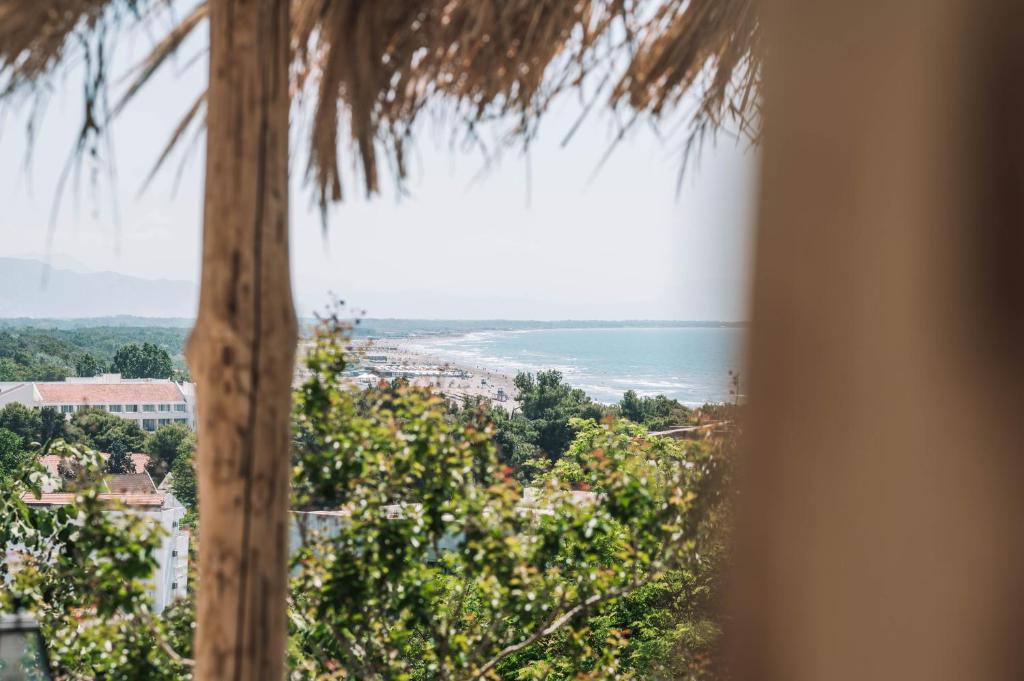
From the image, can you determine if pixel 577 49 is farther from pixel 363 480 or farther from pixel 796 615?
pixel 363 480

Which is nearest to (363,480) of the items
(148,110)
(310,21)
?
(310,21)

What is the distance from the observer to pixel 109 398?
7.91 feet

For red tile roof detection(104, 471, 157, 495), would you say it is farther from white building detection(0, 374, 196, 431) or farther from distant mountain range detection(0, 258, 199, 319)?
distant mountain range detection(0, 258, 199, 319)

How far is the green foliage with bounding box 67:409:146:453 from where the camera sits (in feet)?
7.54

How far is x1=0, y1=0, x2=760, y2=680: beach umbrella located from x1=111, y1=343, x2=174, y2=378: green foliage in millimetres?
1415

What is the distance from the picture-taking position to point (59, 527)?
2.08 meters

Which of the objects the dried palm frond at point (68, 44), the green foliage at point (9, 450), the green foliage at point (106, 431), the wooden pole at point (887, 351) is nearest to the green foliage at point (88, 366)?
the green foliage at point (106, 431)

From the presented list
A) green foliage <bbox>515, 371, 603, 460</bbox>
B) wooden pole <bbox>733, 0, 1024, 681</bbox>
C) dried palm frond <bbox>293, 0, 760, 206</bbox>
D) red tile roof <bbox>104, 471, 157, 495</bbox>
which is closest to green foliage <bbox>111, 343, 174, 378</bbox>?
red tile roof <bbox>104, 471, 157, 495</bbox>

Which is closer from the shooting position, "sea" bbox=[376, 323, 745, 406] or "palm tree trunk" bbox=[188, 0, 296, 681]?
"palm tree trunk" bbox=[188, 0, 296, 681]

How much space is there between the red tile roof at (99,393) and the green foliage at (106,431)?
45 mm

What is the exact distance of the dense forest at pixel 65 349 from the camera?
2.39 meters

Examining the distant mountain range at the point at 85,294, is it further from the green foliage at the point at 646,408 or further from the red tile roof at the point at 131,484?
the green foliage at the point at 646,408

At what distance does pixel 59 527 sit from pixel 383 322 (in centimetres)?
98

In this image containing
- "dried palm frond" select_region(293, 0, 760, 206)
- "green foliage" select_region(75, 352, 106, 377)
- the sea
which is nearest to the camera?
"dried palm frond" select_region(293, 0, 760, 206)
